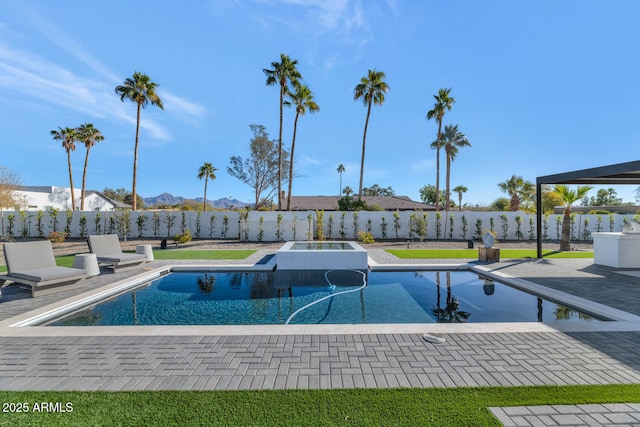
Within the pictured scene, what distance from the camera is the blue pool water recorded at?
4.91 meters

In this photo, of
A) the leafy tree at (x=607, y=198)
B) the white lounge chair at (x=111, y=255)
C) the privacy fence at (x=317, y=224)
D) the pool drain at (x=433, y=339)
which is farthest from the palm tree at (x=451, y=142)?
the leafy tree at (x=607, y=198)

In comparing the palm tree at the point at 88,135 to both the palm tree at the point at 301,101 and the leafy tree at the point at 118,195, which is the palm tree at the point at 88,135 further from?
the leafy tree at the point at 118,195

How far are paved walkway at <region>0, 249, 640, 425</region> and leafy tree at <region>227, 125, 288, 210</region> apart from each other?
23.6 meters

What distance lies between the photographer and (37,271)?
5941mm

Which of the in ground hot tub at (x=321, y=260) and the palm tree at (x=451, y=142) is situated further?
the palm tree at (x=451, y=142)

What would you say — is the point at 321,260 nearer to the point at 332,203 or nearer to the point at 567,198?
the point at 567,198

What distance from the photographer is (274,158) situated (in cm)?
2677

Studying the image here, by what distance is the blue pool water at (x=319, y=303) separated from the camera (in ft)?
16.1

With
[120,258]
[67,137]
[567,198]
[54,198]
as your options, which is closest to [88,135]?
[67,137]

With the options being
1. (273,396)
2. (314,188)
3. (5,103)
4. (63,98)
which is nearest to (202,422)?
(273,396)

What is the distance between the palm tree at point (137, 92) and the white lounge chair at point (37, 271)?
15269 millimetres

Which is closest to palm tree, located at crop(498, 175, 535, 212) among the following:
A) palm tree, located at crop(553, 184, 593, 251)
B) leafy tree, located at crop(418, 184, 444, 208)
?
palm tree, located at crop(553, 184, 593, 251)

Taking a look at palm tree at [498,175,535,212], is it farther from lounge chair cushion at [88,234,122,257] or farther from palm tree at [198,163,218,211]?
palm tree at [198,163,218,211]

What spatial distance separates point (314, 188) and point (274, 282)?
106 ft
